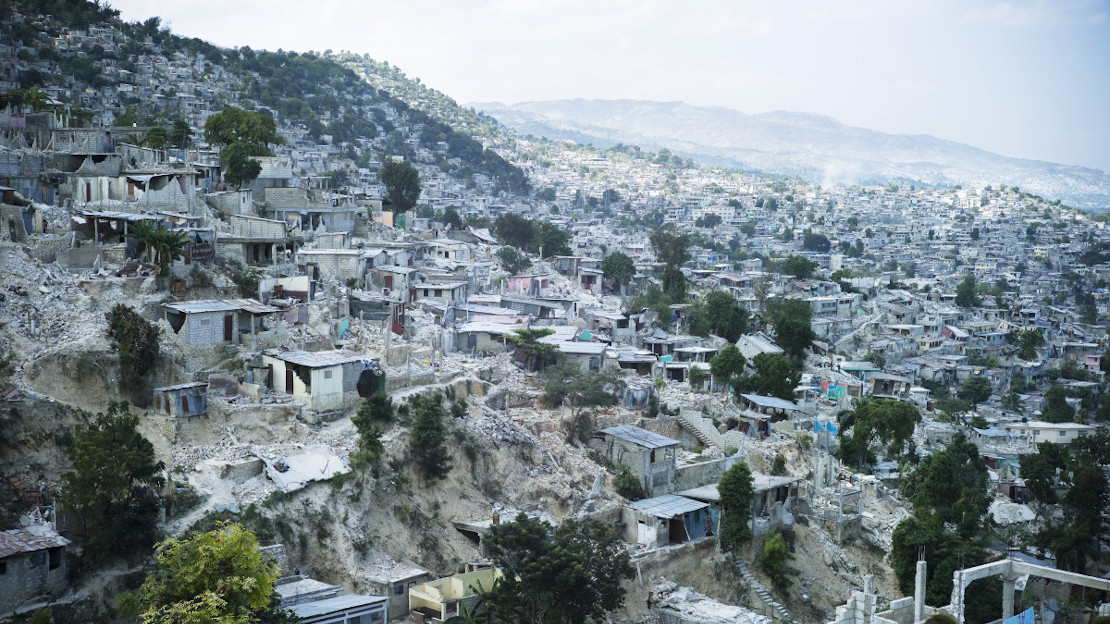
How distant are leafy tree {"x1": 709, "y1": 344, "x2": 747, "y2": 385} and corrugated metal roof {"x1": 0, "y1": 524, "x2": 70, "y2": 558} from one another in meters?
21.2

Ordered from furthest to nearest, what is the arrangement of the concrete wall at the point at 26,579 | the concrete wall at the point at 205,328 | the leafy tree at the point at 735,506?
the leafy tree at the point at 735,506
the concrete wall at the point at 205,328
the concrete wall at the point at 26,579

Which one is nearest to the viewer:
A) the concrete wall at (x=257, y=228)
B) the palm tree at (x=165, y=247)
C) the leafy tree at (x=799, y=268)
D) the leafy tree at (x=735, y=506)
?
the palm tree at (x=165, y=247)

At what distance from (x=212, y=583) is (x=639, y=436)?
1264cm

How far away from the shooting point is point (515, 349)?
95.6 ft

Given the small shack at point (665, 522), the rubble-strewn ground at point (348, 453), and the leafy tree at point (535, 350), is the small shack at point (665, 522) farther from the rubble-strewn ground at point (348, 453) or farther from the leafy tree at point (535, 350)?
the leafy tree at point (535, 350)

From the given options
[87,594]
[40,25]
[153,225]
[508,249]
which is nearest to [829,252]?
[508,249]

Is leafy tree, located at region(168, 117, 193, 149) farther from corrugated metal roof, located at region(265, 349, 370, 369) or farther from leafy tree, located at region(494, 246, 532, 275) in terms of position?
corrugated metal roof, located at region(265, 349, 370, 369)

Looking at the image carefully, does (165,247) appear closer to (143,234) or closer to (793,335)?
(143,234)

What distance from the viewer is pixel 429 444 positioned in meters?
21.4

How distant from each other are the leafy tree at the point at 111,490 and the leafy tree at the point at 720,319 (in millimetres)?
25701

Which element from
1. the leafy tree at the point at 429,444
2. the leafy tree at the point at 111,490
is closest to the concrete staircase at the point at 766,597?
the leafy tree at the point at 429,444

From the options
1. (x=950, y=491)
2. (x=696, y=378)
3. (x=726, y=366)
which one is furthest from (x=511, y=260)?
(x=950, y=491)

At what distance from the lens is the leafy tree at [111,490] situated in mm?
16359

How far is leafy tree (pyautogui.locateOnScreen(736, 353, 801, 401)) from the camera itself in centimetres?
3384
